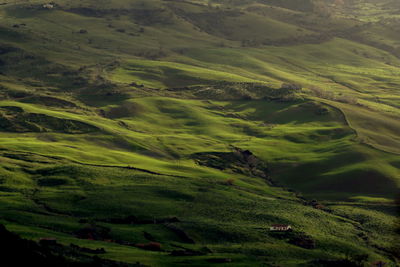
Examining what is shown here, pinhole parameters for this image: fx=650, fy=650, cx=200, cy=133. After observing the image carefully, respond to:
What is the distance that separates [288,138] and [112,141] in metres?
51.1

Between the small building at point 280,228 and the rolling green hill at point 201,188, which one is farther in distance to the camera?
the small building at point 280,228

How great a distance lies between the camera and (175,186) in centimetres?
12706

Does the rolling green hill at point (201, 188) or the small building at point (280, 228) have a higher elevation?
the small building at point (280, 228)

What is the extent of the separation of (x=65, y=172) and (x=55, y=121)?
185ft

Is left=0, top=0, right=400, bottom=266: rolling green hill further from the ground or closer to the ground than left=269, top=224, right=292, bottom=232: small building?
closer to the ground

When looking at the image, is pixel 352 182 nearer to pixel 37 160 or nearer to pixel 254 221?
pixel 254 221

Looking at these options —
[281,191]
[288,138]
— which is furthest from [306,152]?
[281,191]

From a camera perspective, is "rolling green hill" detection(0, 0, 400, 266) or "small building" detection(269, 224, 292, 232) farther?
"small building" detection(269, 224, 292, 232)

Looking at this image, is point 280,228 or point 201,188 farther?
point 201,188

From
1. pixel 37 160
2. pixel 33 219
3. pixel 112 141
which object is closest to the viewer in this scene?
pixel 33 219

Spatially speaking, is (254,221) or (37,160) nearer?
(254,221)

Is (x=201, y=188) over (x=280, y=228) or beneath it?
beneath

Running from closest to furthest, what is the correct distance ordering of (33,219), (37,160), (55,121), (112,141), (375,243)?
(33,219) → (375,243) → (37,160) → (112,141) → (55,121)

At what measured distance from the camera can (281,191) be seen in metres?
143
